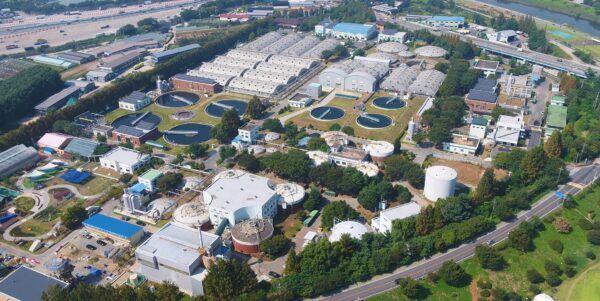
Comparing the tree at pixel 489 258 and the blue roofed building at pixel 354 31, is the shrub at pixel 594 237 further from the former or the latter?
the blue roofed building at pixel 354 31

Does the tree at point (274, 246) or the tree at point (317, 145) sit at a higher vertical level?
the tree at point (317, 145)

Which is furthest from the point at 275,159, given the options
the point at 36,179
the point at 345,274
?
the point at 36,179

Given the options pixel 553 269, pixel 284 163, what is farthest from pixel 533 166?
pixel 284 163

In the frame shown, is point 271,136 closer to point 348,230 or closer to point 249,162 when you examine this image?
point 249,162

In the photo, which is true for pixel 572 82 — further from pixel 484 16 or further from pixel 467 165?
pixel 484 16

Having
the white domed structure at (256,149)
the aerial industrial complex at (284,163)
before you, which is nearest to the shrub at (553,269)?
the aerial industrial complex at (284,163)
